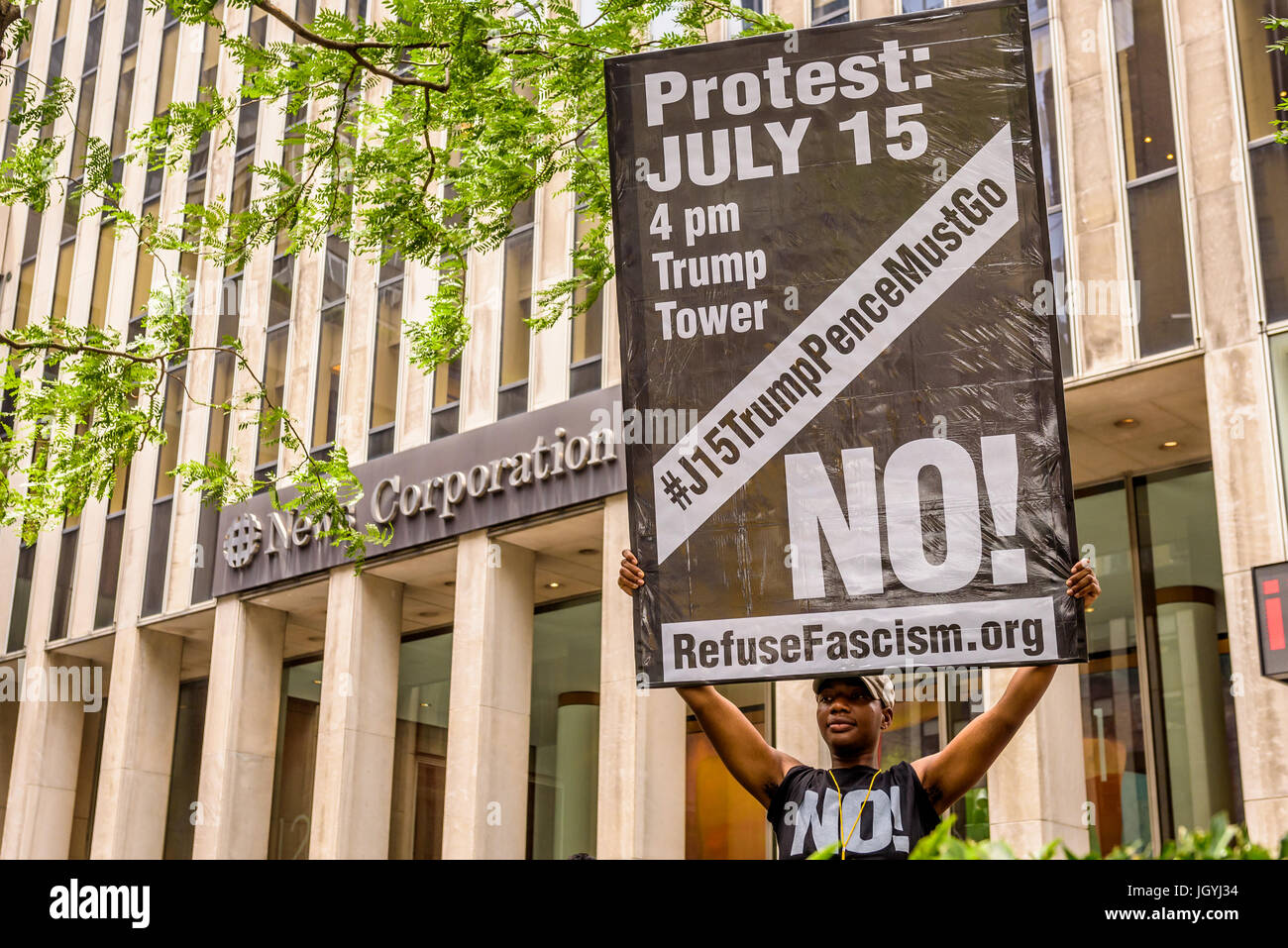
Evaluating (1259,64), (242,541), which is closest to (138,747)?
(242,541)

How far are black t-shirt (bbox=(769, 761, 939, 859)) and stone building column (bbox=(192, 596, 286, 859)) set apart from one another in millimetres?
19360

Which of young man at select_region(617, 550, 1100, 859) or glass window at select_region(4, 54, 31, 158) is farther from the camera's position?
glass window at select_region(4, 54, 31, 158)

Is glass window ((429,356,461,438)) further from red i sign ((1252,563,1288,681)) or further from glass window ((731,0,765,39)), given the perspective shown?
red i sign ((1252,563,1288,681))

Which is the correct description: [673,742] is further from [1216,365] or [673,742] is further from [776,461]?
[776,461]

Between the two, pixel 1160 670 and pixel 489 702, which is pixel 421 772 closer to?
pixel 489 702

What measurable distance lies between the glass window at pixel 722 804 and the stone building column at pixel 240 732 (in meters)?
7.59

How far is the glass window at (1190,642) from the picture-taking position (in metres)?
15.0

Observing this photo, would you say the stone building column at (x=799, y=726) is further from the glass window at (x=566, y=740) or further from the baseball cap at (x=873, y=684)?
the baseball cap at (x=873, y=684)

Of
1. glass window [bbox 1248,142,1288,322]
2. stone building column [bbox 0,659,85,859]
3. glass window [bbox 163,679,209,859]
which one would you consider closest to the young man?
glass window [bbox 1248,142,1288,322]

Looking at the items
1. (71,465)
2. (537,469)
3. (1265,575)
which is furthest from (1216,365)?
(71,465)

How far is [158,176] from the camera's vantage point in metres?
27.4

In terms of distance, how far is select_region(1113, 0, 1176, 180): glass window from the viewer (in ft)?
48.6

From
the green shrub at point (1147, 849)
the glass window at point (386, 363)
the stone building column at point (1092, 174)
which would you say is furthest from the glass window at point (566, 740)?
the green shrub at point (1147, 849)
